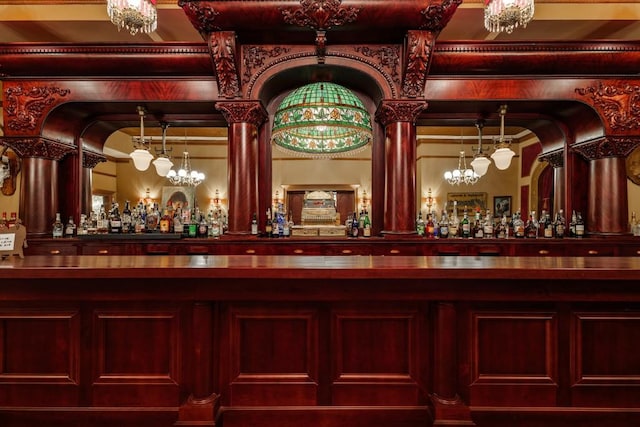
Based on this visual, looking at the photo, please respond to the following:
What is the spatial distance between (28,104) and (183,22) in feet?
6.38

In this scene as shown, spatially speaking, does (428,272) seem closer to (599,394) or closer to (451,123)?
(599,394)

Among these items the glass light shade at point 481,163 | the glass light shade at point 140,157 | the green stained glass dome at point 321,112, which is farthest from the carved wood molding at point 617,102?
the glass light shade at point 140,157

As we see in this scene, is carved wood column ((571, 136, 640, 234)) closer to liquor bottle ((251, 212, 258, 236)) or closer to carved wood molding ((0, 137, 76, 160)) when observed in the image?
liquor bottle ((251, 212, 258, 236))

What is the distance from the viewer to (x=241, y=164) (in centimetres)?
341

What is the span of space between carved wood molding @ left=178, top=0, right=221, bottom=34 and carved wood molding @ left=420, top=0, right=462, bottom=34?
6.35 ft

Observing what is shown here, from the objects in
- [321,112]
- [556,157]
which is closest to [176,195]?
[321,112]

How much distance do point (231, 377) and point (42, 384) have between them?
3.28 feet

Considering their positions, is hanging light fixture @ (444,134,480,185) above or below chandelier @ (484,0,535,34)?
below

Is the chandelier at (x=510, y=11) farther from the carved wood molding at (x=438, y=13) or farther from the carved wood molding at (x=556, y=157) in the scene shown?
the carved wood molding at (x=556, y=157)

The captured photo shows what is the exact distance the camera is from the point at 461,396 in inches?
68.2

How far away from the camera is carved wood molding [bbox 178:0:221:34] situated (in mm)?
2969

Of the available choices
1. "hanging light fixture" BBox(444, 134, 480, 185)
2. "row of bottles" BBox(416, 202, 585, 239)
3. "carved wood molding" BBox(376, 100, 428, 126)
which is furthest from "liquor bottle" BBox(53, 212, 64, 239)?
"hanging light fixture" BBox(444, 134, 480, 185)

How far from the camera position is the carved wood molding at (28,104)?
347cm

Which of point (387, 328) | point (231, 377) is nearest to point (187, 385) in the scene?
point (231, 377)
